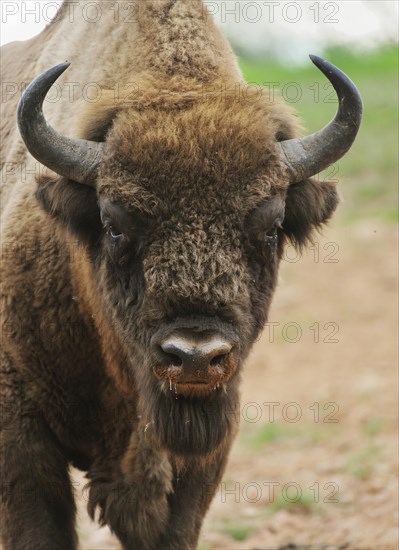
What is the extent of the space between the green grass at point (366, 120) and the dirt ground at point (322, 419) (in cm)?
106

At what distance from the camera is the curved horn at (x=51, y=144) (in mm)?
5051

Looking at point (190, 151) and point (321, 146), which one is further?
point (321, 146)

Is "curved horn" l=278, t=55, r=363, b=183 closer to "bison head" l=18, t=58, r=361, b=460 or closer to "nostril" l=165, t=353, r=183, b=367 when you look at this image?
"bison head" l=18, t=58, r=361, b=460

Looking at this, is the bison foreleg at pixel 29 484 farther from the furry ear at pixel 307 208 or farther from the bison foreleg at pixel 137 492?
the furry ear at pixel 307 208

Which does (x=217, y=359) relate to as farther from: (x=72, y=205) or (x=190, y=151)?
(x=72, y=205)

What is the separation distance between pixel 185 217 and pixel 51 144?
87 centimetres

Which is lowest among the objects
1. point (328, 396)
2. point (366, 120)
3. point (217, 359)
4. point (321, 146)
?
point (366, 120)

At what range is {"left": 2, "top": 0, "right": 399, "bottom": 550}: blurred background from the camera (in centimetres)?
824

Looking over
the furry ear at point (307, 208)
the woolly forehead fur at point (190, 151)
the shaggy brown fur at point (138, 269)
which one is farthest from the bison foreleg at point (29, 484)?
the furry ear at point (307, 208)

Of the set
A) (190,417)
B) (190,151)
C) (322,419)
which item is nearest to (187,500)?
(190,417)

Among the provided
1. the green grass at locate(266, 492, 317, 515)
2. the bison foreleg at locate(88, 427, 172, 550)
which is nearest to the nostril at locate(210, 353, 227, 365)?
the bison foreleg at locate(88, 427, 172, 550)

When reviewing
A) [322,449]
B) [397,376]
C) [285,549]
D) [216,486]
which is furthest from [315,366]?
[216,486]

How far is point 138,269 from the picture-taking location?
5168mm

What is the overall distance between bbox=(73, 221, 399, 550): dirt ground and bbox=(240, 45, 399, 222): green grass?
1.06 m
